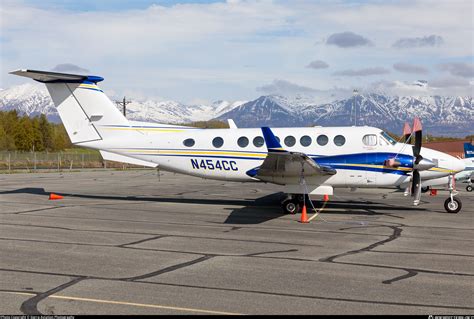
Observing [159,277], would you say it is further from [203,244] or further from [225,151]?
[225,151]

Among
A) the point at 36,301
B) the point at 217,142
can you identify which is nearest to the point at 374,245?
the point at 36,301

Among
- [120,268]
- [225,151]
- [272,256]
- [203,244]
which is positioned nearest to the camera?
[120,268]

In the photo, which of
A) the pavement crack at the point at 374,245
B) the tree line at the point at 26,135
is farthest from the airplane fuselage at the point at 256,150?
the tree line at the point at 26,135

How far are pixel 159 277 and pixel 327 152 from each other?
11580 mm

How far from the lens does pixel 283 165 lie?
18.2 meters

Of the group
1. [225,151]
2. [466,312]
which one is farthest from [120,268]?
[225,151]

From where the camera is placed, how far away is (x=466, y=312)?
25.6ft

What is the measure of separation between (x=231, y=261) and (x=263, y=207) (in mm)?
10219

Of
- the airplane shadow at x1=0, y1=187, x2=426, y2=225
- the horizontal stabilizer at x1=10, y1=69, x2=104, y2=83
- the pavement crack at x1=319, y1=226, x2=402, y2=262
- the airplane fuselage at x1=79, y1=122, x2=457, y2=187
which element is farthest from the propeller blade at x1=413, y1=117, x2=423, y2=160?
the horizontal stabilizer at x1=10, y1=69, x2=104, y2=83

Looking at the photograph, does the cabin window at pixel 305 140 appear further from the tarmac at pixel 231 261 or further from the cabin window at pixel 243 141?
the tarmac at pixel 231 261

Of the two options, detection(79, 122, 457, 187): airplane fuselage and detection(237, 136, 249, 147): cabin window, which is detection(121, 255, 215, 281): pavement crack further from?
detection(237, 136, 249, 147): cabin window

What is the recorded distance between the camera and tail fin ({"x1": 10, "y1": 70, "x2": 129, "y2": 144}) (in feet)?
71.0

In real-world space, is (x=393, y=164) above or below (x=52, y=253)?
above

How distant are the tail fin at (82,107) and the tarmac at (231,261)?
3.10 m
